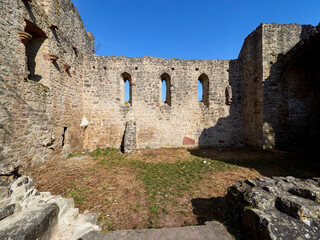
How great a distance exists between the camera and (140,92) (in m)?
8.58

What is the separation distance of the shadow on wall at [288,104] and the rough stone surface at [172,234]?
755 cm

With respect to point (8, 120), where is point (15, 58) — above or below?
above

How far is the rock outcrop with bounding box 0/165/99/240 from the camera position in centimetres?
157

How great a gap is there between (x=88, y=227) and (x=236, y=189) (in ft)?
8.61

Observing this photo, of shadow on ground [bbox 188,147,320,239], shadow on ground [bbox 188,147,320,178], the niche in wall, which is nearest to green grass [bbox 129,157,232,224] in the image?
shadow on ground [bbox 188,147,320,239]

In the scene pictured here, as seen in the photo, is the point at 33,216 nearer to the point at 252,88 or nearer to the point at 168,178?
the point at 168,178

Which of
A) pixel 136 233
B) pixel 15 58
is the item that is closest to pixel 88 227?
pixel 136 233

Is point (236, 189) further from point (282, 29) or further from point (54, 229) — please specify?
point (282, 29)

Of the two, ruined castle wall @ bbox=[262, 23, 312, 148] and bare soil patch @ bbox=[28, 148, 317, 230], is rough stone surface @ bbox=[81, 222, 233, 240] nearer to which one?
bare soil patch @ bbox=[28, 148, 317, 230]

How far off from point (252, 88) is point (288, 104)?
205cm

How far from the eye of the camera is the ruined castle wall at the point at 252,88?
7.77m

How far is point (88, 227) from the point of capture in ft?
6.91

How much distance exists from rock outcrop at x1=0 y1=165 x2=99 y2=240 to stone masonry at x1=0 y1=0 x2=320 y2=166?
2.54 m

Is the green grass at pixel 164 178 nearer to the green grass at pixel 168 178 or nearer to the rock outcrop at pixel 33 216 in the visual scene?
the green grass at pixel 168 178
